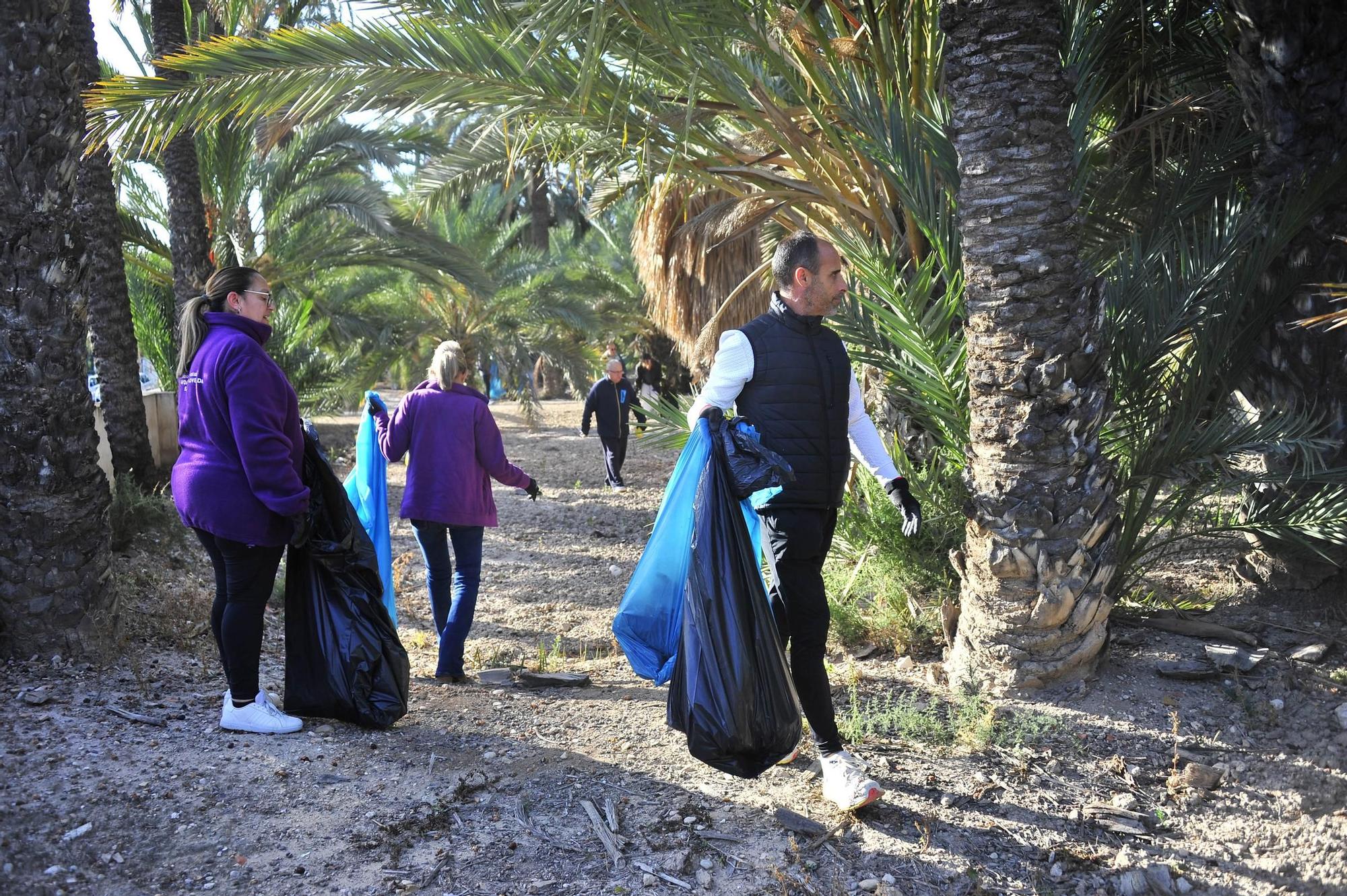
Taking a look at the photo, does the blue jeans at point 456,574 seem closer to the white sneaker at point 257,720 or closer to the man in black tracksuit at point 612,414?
the white sneaker at point 257,720

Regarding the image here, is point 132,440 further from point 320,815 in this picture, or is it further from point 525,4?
point 320,815

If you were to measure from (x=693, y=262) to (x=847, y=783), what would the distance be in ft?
22.7

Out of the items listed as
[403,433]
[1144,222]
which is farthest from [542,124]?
[1144,222]

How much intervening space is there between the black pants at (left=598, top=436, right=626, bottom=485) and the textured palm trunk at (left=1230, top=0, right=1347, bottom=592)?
7.46 m

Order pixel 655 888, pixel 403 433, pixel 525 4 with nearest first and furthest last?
pixel 655 888 < pixel 403 433 < pixel 525 4

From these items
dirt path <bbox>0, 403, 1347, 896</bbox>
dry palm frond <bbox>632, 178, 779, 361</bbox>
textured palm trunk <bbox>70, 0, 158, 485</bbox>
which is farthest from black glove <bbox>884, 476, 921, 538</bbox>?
textured palm trunk <bbox>70, 0, 158, 485</bbox>

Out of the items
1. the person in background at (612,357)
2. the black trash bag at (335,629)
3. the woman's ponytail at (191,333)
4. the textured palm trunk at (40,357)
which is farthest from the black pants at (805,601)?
the person in background at (612,357)

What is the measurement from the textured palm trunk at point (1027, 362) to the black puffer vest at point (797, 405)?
1093 mm

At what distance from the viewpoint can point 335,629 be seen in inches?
159

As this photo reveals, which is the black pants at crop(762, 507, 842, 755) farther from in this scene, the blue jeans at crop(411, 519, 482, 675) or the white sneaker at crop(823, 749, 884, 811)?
the blue jeans at crop(411, 519, 482, 675)

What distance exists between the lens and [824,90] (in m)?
5.59

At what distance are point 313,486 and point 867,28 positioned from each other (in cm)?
367

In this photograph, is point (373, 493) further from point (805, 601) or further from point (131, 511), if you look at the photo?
point (131, 511)

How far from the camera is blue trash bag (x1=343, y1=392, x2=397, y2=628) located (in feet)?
15.7
